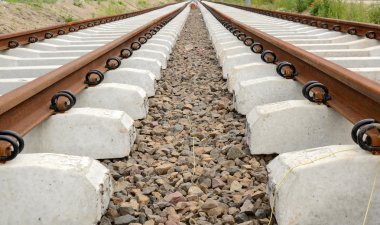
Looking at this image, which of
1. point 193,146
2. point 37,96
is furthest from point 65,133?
point 193,146

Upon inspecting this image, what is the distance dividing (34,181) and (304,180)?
1.09m

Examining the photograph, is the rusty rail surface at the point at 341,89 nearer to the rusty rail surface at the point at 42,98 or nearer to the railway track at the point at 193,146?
the railway track at the point at 193,146

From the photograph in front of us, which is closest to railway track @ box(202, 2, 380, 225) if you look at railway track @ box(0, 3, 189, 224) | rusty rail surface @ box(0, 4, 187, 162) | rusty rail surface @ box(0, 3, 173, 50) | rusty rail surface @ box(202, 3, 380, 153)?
rusty rail surface @ box(202, 3, 380, 153)

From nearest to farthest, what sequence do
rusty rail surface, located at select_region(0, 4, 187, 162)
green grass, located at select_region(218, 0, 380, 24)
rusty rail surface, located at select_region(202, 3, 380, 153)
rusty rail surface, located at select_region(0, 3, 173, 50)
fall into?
rusty rail surface, located at select_region(202, 3, 380, 153) < rusty rail surface, located at select_region(0, 4, 187, 162) < rusty rail surface, located at select_region(0, 3, 173, 50) < green grass, located at select_region(218, 0, 380, 24)

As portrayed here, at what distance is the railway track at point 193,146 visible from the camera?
1.82 metres

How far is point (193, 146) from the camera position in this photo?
3082mm

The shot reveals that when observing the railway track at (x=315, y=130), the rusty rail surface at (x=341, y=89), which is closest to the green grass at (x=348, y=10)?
the railway track at (x=315, y=130)

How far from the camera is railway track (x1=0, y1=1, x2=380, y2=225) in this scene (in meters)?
1.82

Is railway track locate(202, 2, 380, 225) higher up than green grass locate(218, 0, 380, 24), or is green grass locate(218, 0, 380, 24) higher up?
green grass locate(218, 0, 380, 24)

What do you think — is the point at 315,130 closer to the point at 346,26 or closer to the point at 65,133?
the point at 65,133

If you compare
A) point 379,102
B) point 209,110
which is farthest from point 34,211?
point 209,110

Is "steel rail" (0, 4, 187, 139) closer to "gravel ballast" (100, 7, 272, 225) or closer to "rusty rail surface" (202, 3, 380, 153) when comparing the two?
"gravel ballast" (100, 7, 272, 225)

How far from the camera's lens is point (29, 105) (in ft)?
8.18

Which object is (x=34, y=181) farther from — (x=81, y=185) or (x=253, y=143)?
(x=253, y=143)
